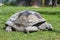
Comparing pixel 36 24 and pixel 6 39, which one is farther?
pixel 36 24

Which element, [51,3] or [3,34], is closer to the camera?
[3,34]

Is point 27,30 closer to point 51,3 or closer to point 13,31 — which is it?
point 13,31

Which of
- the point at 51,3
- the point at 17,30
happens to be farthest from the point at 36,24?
the point at 51,3

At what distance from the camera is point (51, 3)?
2166cm

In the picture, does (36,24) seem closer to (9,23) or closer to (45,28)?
(45,28)

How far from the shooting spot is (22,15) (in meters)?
7.29

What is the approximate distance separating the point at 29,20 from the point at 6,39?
1163 mm

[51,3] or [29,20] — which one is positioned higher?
[29,20]

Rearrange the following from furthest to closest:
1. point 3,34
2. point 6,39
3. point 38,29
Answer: point 38,29 < point 3,34 < point 6,39

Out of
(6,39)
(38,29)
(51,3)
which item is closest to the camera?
(6,39)

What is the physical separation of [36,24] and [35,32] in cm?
29

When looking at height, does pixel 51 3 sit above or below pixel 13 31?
below

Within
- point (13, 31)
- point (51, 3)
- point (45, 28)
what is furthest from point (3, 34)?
point (51, 3)

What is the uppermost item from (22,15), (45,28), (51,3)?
(22,15)
